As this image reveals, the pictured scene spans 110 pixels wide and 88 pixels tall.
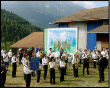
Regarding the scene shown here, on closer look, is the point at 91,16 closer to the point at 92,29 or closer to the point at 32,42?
the point at 92,29

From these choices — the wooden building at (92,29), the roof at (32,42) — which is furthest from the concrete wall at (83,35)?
the roof at (32,42)

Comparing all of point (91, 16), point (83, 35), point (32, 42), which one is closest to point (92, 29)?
point (83, 35)

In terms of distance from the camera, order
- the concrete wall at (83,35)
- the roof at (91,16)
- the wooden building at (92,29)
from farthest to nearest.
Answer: the concrete wall at (83,35) < the roof at (91,16) < the wooden building at (92,29)

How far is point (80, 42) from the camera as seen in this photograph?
22.9 metres

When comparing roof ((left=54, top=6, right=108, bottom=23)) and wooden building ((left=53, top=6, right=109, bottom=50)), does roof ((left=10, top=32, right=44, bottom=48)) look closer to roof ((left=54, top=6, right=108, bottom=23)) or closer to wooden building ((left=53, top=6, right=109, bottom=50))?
roof ((left=54, top=6, right=108, bottom=23))

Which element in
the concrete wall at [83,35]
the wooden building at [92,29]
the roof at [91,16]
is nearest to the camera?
the wooden building at [92,29]

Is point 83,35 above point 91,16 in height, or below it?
below

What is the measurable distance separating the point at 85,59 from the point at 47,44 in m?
9.58

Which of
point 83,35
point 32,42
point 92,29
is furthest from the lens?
point 32,42

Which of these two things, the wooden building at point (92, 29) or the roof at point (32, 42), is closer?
the wooden building at point (92, 29)

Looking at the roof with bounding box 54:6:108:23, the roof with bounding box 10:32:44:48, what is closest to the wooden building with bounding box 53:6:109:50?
the roof with bounding box 54:6:108:23

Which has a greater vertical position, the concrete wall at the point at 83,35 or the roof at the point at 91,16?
the roof at the point at 91,16

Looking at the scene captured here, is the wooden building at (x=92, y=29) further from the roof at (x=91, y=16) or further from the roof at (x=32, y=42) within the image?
the roof at (x=32, y=42)

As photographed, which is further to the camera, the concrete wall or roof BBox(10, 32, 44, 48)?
roof BBox(10, 32, 44, 48)
